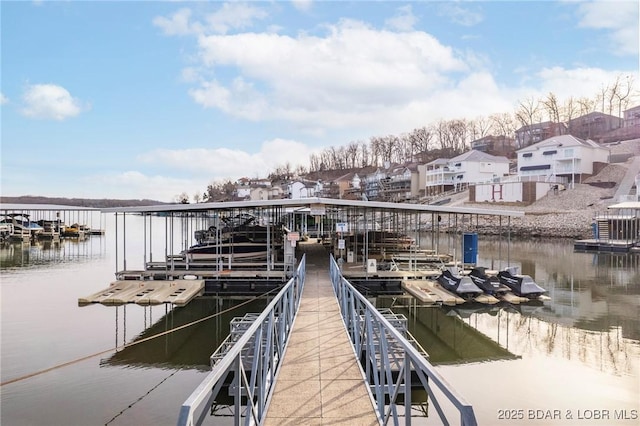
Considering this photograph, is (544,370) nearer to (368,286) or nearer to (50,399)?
(368,286)

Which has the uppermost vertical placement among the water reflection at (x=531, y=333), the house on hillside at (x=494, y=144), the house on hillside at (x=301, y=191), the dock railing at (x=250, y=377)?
the house on hillside at (x=494, y=144)

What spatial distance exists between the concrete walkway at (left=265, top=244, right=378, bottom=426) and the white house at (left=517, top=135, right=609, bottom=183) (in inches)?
2410

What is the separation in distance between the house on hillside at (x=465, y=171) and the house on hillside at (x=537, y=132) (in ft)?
77.2

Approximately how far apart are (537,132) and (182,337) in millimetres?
96969

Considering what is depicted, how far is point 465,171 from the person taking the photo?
7262cm

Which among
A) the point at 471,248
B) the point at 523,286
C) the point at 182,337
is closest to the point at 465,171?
the point at 471,248

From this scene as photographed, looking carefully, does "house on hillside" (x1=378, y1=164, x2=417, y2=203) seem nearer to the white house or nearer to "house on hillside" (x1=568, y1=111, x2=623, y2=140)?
the white house

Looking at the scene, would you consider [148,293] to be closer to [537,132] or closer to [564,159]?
[564,159]

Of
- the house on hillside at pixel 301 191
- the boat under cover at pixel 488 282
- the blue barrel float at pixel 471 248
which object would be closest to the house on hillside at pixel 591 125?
the house on hillside at pixel 301 191

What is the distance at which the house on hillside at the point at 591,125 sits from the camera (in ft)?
291

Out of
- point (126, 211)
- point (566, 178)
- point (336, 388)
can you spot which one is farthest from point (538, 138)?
point (336, 388)

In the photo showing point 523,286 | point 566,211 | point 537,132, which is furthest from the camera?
point 537,132

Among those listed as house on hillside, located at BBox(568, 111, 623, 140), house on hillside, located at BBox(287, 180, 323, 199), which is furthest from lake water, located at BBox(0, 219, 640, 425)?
house on hillside, located at BBox(568, 111, 623, 140)

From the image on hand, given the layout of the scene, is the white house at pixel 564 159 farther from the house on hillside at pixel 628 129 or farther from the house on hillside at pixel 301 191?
the house on hillside at pixel 301 191
